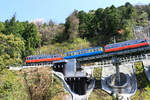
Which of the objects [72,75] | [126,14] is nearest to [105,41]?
[126,14]

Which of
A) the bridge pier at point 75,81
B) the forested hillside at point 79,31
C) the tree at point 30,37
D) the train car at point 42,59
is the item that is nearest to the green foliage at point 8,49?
the bridge pier at point 75,81

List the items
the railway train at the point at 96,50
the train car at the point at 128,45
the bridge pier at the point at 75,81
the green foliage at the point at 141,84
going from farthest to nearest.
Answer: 1. the railway train at the point at 96,50
2. the train car at the point at 128,45
3. the bridge pier at the point at 75,81
4. the green foliage at the point at 141,84

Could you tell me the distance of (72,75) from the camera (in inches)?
1112

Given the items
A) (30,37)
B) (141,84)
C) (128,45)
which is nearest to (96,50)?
(128,45)

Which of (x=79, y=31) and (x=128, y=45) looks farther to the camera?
(x=79, y=31)

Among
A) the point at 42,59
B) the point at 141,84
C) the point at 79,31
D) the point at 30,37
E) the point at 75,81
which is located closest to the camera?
the point at 141,84

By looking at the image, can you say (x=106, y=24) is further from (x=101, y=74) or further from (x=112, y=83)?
(x=112, y=83)

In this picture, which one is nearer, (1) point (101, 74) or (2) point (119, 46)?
(1) point (101, 74)

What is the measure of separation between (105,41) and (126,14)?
1155 centimetres

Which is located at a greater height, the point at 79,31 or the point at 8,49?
the point at 79,31

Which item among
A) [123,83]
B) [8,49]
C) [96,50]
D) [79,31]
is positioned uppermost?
[79,31]

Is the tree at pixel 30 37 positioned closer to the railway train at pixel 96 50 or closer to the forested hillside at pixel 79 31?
the forested hillside at pixel 79 31

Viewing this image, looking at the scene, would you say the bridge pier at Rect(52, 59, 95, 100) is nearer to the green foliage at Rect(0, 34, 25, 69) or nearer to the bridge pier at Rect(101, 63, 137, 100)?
the bridge pier at Rect(101, 63, 137, 100)

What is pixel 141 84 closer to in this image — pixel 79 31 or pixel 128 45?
pixel 128 45
